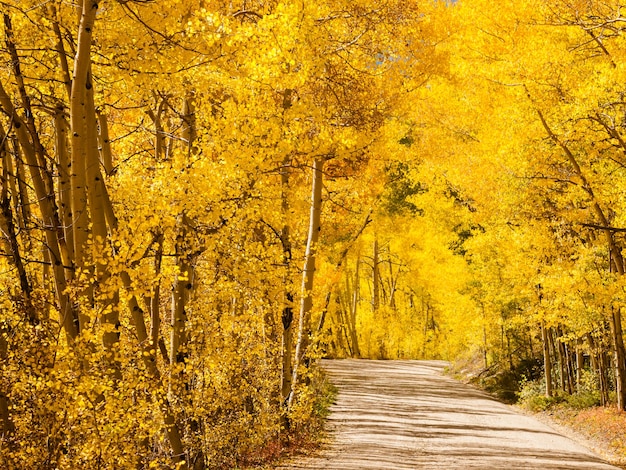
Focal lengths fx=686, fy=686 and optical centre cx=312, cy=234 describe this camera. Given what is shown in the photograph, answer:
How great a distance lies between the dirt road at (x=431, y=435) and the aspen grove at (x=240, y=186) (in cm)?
119

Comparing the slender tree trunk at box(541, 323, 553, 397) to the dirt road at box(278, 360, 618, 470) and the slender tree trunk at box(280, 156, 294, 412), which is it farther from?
the slender tree trunk at box(280, 156, 294, 412)

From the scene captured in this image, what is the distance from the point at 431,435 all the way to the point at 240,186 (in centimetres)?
690

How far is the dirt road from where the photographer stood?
404 inches

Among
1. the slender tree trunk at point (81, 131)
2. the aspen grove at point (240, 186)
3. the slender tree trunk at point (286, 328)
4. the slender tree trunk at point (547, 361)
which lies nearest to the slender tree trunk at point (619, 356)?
the aspen grove at point (240, 186)

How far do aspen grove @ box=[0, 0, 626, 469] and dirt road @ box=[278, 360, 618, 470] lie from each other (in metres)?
1.19

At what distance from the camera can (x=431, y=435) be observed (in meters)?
12.9

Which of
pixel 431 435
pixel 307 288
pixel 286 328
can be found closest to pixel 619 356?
pixel 431 435

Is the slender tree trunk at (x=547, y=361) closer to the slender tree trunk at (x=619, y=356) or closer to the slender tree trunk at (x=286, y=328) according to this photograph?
the slender tree trunk at (x=619, y=356)

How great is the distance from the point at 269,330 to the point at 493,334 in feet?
42.6

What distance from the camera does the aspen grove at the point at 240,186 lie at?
5.85 metres

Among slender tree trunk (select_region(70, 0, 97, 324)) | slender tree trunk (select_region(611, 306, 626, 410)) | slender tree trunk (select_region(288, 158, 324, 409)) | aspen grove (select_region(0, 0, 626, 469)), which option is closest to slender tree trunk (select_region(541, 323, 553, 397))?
aspen grove (select_region(0, 0, 626, 469))

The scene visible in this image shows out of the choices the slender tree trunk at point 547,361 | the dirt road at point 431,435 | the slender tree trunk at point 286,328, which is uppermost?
the slender tree trunk at point 286,328

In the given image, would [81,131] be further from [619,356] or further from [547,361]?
[547,361]

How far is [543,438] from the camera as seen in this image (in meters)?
13.1
